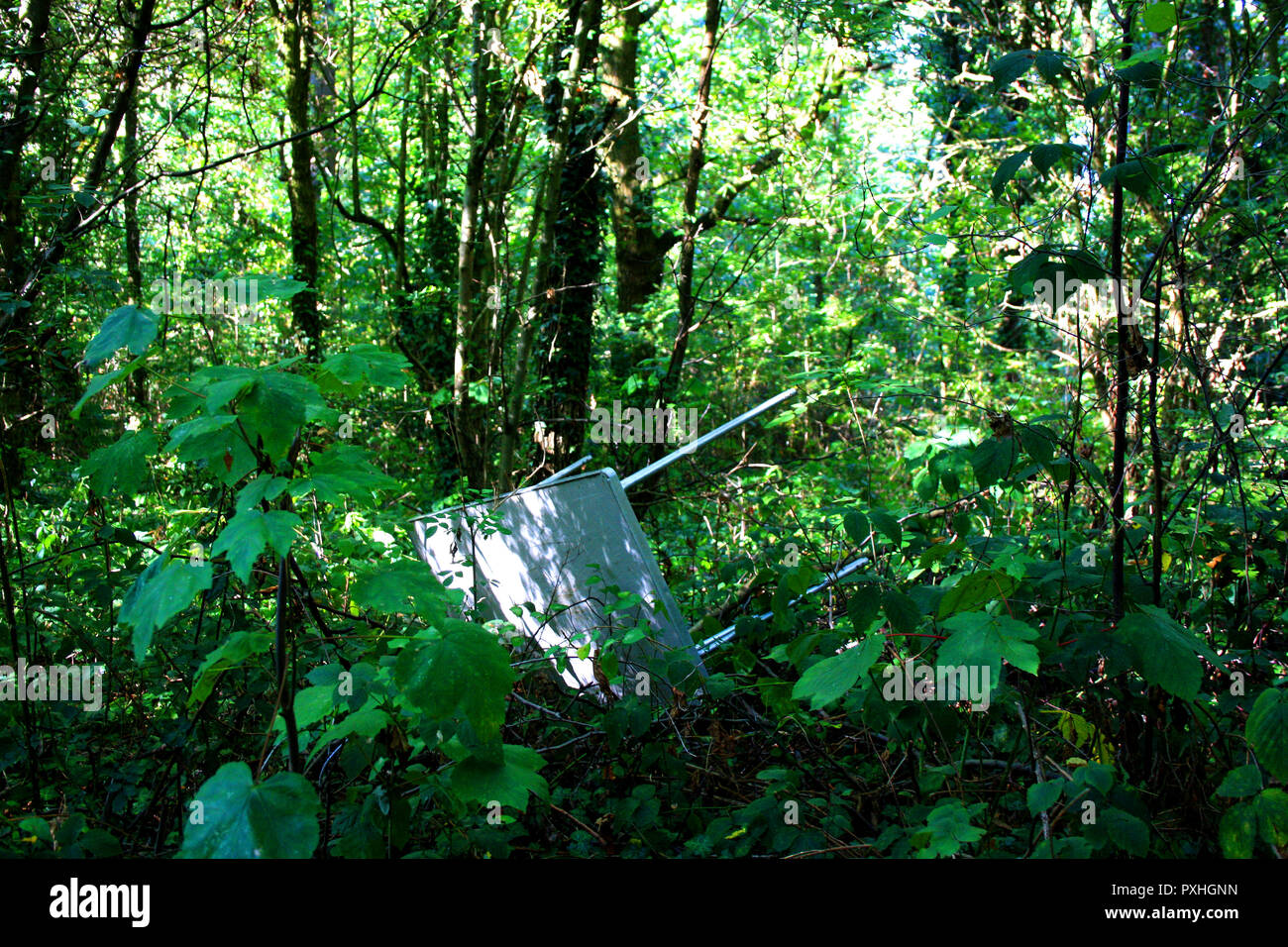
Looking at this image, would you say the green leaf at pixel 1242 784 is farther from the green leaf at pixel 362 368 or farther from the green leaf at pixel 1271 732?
the green leaf at pixel 362 368

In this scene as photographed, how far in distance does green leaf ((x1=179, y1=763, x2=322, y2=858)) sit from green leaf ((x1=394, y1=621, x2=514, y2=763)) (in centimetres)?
26

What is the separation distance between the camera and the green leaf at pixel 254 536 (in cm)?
150

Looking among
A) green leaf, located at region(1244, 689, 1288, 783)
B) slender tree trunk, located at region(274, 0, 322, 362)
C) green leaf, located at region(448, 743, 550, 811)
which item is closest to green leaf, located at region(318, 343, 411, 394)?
green leaf, located at region(448, 743, 550, 811)

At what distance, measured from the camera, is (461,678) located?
167 centimetres

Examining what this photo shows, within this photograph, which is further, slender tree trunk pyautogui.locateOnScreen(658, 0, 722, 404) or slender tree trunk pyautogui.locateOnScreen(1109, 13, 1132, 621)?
slender tree trunk pyautogui.locateOnScreen(658, 0, 722, 404)

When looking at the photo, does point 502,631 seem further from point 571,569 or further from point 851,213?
point 851,213

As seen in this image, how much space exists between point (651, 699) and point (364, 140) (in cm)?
1061

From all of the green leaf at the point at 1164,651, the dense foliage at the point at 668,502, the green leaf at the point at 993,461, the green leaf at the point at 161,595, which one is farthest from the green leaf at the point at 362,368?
the green leaf at the point at 1164,651

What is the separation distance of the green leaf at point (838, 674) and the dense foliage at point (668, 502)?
0.02 metres

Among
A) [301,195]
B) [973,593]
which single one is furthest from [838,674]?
[301,195]

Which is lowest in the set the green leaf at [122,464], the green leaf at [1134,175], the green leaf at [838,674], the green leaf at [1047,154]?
the green leaf at [838,674]

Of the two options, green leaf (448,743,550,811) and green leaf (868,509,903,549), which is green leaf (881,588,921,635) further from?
green leaf (448,743,550,811)

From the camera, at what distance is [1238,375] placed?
18.6ft

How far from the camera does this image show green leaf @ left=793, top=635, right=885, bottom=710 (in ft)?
6.13
